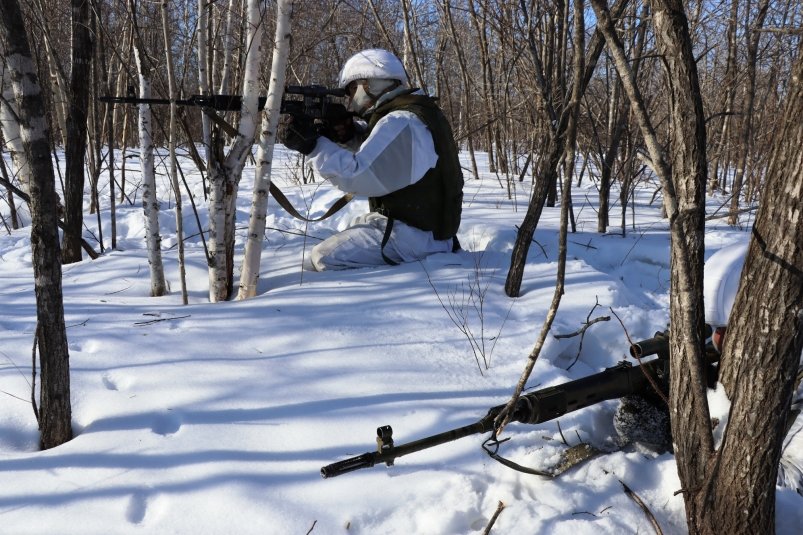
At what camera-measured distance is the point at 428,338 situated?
2.51 metres

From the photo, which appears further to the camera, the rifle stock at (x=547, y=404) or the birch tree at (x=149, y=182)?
the birch tree at (x=149, y=182)

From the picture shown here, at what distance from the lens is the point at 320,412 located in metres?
1.91

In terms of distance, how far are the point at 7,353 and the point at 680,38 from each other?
229 centimetres

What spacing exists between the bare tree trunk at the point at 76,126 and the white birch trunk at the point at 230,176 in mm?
1616

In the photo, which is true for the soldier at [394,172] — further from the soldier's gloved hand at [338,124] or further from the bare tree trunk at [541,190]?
the bare tree trunk at [541,190]

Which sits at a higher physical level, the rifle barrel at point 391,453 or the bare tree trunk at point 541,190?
the bare tree trunk at point 541,190

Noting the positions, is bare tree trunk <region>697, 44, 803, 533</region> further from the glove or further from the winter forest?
the glove

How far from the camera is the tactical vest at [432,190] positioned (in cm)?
366

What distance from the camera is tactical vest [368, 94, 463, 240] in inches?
144

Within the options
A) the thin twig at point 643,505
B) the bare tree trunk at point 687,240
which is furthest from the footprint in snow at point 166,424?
the bare tree trunk at point 687,240

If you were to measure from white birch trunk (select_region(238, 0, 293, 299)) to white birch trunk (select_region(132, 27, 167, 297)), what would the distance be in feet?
2.12

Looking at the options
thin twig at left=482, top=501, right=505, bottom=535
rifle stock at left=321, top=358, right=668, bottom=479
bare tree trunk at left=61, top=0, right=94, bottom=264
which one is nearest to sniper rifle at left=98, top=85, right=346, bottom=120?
bare tree trunk at left=61, top=0, right=94, bottom=264

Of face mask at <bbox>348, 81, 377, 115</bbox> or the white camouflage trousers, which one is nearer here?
the white camouflage trousers

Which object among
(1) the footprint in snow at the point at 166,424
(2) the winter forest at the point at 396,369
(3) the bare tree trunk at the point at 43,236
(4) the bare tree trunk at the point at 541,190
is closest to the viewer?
(2) the winter forest at the point at 396,369
